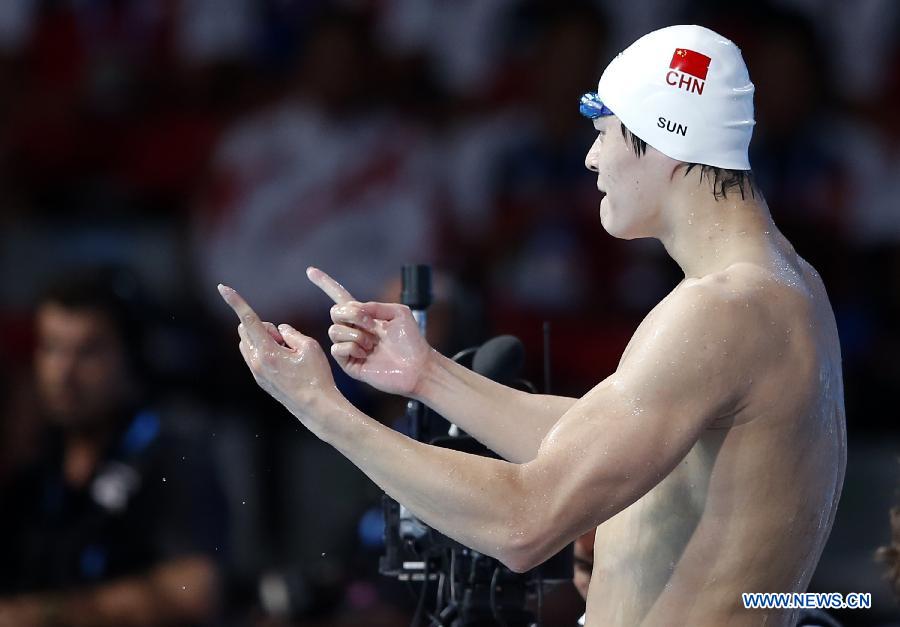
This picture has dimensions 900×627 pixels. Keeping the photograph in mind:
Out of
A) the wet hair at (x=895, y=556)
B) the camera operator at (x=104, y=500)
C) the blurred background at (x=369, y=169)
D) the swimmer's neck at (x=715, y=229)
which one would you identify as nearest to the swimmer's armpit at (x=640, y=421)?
the swimmer's neck at (x=715, y=229)

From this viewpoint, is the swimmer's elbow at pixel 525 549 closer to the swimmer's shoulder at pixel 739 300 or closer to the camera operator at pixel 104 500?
the swimmer's shoulder at pixel 739 300

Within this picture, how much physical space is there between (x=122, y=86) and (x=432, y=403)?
473 centimetres

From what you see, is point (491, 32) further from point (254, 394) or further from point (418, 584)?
point (418, 584)

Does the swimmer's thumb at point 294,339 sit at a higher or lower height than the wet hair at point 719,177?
lower

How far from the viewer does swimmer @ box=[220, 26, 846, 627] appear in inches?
80.0

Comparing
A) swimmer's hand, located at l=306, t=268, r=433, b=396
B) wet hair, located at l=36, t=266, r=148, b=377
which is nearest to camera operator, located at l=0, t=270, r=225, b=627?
wet hair, located at l=36, t=266, r=148, b=377

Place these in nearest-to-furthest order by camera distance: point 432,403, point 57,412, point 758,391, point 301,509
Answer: point 758,391 → point 432,403 → point 57,412 → point 301,509

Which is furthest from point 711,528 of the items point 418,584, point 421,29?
point 421,29

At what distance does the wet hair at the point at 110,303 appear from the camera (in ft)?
12.9

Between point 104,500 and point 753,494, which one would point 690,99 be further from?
point 104,500

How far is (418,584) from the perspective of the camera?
3322mm

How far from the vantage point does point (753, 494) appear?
84.8 inches

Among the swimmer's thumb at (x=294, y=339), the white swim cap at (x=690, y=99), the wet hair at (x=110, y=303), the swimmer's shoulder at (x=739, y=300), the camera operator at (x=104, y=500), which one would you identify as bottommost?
the camera operator at (x=104, y=500)

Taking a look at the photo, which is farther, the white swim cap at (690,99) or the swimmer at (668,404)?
the white swim cap at (690,99)
